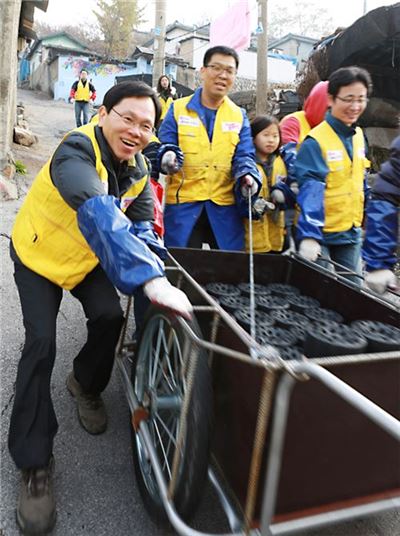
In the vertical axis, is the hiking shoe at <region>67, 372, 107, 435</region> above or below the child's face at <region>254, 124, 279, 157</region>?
below

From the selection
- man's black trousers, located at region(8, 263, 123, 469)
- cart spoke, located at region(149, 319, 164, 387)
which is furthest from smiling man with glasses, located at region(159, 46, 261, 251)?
cart spoke, located at region(149, 319, 164, 387)

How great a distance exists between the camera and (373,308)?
2119 mm

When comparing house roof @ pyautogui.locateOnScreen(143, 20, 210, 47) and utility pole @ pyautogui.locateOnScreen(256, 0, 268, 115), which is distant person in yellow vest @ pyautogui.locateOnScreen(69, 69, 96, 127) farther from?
house roof @ pyautogui.locateOnScreen(143, 20, 210, 47)

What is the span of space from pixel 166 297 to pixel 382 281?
124 cm

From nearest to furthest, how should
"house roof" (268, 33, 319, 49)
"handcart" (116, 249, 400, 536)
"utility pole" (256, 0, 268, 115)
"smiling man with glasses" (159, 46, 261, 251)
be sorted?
"handcart" (116, 249, 400, 536), "smiling man with glasses" (159, 46, 261, 251), "utility pole" (256, 0, 268, 115), "house roof" (268, 33, 319, 49)

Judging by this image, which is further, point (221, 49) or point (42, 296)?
point (221, 49)

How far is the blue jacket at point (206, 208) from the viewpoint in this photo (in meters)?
3.08

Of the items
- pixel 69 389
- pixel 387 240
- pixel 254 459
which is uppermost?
pixel 387 240

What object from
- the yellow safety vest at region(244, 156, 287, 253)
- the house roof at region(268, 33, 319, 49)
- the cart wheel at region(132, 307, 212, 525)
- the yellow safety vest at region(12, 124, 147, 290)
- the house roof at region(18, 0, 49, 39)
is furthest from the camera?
the house roof at region(268, 33, 319, 49)

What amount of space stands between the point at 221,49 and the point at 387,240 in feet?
5.34

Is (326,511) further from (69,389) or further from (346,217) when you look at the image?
(346,217)

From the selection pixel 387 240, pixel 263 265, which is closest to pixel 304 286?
pixel 263 265

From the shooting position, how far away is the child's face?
3.37m

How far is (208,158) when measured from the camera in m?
3.06
